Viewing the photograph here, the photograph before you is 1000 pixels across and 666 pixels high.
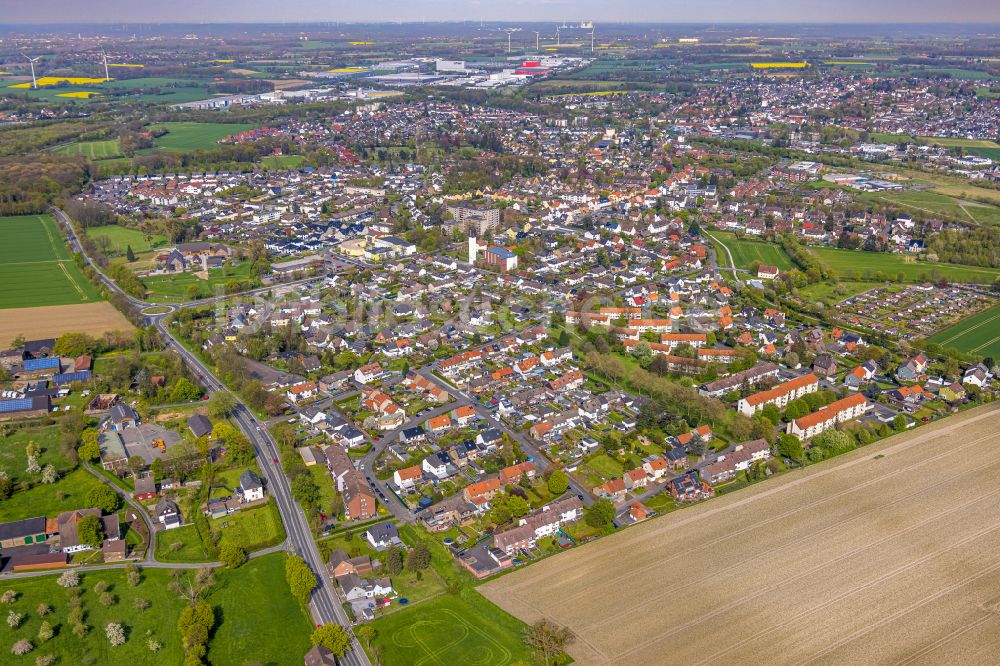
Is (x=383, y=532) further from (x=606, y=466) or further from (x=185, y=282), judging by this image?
(x=185, y=282)

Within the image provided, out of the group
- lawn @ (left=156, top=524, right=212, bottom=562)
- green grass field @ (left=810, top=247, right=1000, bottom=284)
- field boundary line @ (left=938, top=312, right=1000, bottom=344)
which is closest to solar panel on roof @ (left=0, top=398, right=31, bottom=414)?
lawn @ (left=156, top=524, right=212, bottom=562)

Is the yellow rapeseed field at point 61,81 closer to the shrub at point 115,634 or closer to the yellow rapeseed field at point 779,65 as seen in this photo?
the yellow rapeseed field at point 779,65

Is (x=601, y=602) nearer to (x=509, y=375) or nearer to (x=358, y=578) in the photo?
(x=358, y=578)

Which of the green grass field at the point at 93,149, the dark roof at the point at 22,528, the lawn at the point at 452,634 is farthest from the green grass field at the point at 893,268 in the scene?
the green grass field at the point at 93,149

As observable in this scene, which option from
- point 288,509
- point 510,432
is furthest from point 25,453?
point 510,432

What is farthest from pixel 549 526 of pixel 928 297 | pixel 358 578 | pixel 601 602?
pixel 928 297
